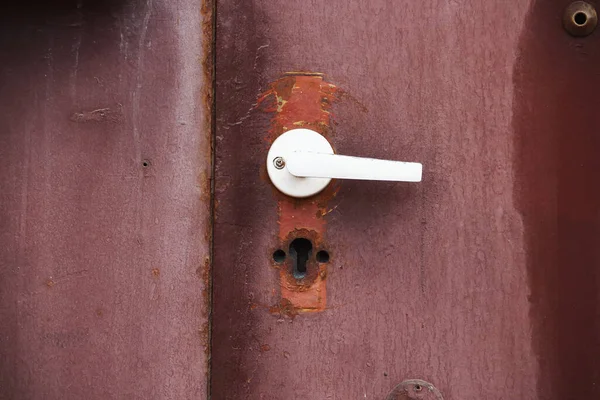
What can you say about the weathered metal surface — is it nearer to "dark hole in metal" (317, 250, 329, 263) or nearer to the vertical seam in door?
"dark hole in metal" (317, 250, 329, 263)

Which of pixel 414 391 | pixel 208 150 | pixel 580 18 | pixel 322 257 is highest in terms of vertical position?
pixel 580 18

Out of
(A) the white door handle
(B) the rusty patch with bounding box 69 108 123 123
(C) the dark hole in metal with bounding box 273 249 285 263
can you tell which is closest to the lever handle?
(A) the white door handle

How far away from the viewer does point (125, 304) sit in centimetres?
65

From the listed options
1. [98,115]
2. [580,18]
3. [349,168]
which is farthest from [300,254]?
[580,18]

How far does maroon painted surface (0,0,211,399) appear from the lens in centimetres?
65

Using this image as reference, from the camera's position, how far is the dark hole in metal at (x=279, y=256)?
645mm

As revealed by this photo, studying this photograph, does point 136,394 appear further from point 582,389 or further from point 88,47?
point 582,389

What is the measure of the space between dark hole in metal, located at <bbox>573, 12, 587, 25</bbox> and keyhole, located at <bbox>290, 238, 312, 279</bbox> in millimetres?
391

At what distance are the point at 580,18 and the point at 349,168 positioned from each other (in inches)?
12.8

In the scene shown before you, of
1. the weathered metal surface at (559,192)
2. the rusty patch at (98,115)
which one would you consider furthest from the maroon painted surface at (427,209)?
the rusty patch at (98,115)

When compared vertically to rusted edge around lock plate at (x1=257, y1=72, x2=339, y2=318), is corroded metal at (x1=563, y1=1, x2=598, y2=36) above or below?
above

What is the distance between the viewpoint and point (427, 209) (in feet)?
2.10

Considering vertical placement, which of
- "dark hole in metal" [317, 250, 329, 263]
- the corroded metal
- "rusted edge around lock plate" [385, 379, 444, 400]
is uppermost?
the corroded metal

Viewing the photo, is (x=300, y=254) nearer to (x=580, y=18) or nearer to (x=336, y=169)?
(x=336, y=169)
